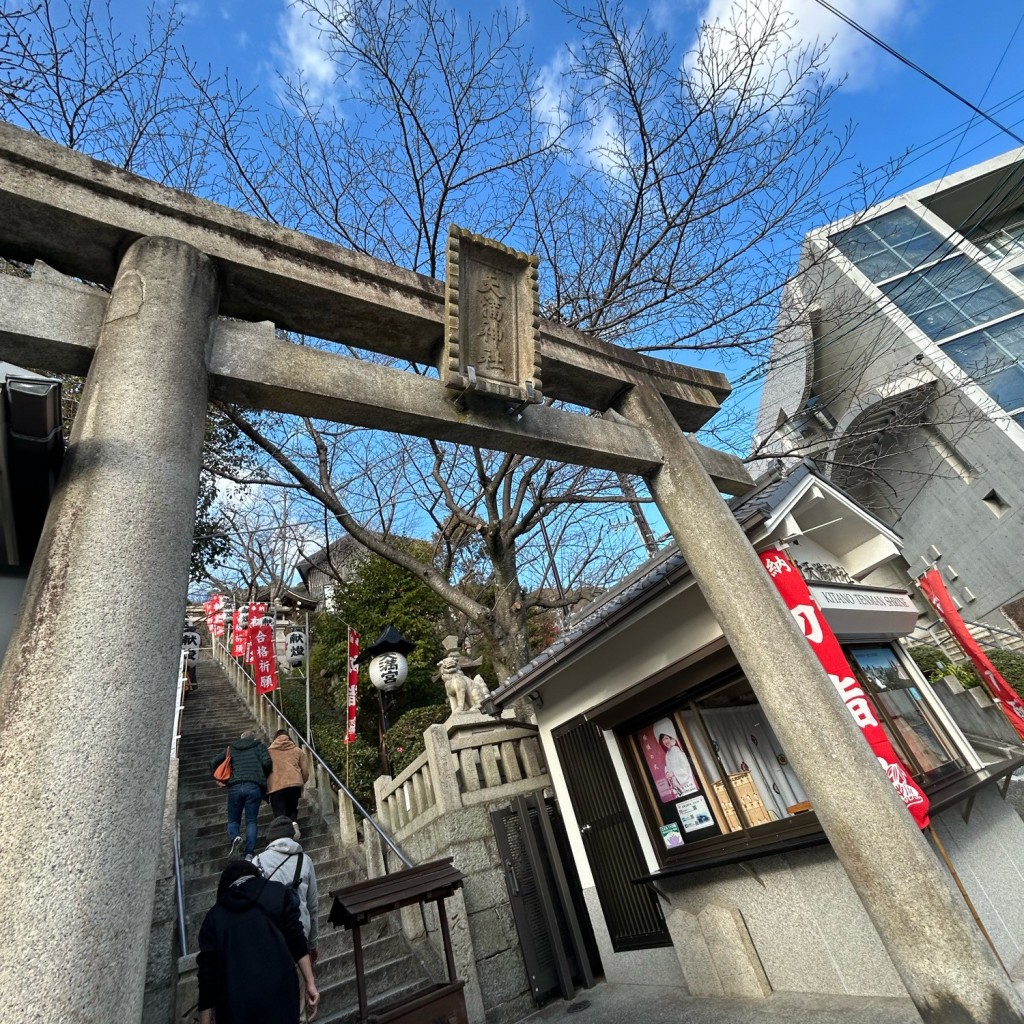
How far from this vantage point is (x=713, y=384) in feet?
18.5

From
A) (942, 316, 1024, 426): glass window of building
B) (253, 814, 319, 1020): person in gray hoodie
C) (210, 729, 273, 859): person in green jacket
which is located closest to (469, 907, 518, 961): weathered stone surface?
(253, 814, 319, 1020): person in gray hoodie

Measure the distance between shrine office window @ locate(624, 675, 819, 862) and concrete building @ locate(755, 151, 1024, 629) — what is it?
468 inches

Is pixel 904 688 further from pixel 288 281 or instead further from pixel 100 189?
pixel 100 189

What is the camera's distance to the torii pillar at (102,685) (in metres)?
1.59

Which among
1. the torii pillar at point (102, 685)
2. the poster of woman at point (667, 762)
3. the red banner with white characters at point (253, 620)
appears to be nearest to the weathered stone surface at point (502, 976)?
the poster of woman at point (667, 762)

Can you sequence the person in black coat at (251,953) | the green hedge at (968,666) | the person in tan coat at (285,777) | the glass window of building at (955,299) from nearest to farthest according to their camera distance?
the person in black coat at (251,953)
the person in tan coat at (285,777)
the green hedge at (968,666)
the glass window of building at (955,299)

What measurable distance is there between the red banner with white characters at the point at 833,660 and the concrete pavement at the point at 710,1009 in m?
1.55

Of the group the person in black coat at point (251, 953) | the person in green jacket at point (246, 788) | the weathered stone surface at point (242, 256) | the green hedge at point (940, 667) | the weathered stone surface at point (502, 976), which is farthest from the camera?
the green hedge at point (940, 667)

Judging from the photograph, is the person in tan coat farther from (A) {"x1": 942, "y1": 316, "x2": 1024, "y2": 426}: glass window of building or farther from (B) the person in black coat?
(A) {"x1": 942, "y1": 316, "x2": 1024, "y2": 426}: glass window of building

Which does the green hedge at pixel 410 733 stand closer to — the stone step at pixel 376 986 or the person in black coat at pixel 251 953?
the stone step at pixel 376 986

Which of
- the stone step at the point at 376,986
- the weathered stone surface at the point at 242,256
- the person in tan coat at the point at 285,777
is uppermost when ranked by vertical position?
the weathered stone surface at the point at 242,256

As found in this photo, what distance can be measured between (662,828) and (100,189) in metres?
7.84

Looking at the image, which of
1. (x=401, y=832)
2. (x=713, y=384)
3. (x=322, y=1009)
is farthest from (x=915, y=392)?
(x=322, y=1009)

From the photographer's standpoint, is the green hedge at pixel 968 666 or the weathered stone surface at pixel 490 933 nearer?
the weathered stone surface at pixel 490 933
